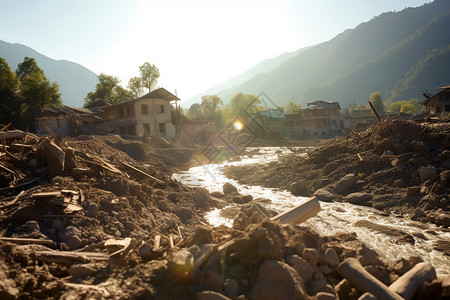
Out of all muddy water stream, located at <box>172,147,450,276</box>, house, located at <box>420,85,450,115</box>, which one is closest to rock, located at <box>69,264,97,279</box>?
muddy water stream, located at <box>172,147,450,276</box>

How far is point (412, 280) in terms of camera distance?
3939 mm

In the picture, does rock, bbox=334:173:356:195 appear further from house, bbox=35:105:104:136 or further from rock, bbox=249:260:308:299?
house, bbox=35:105:104:136

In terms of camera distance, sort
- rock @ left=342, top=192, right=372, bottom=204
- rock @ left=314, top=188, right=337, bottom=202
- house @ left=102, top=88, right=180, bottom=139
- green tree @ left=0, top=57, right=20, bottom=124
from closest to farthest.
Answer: rock @ left=342, top=192, right=372, bottom=204 → rock @ left=314, top=188, right=337, bottom=202 → green tree @ left=0, top=57, right=20, bottom=124 → house @ left=102, top=88, right=180, bottom=139

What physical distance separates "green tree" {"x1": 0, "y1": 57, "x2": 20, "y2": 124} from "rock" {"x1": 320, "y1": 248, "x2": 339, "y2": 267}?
1546 inches

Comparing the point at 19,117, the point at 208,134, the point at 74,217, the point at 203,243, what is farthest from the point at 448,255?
→ the point at 19,117

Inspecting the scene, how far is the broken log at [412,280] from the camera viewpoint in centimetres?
379

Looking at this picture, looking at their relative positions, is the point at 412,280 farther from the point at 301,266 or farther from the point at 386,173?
the point at 386,173

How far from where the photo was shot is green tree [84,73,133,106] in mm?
52719

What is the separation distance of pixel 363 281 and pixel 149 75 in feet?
190

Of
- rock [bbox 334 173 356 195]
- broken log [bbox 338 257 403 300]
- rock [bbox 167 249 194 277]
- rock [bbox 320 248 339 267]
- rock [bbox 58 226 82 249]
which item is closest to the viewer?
rock [bbox 167 249 194 277]

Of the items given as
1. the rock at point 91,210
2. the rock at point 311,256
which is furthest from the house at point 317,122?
the rock at point 311,256

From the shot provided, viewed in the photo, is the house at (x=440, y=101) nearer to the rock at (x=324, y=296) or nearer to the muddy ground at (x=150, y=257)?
the muddy ground at (x=150, y=257)

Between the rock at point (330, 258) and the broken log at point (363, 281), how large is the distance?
129 mm

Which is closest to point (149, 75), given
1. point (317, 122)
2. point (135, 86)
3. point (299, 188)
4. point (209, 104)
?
point (135, 86)
